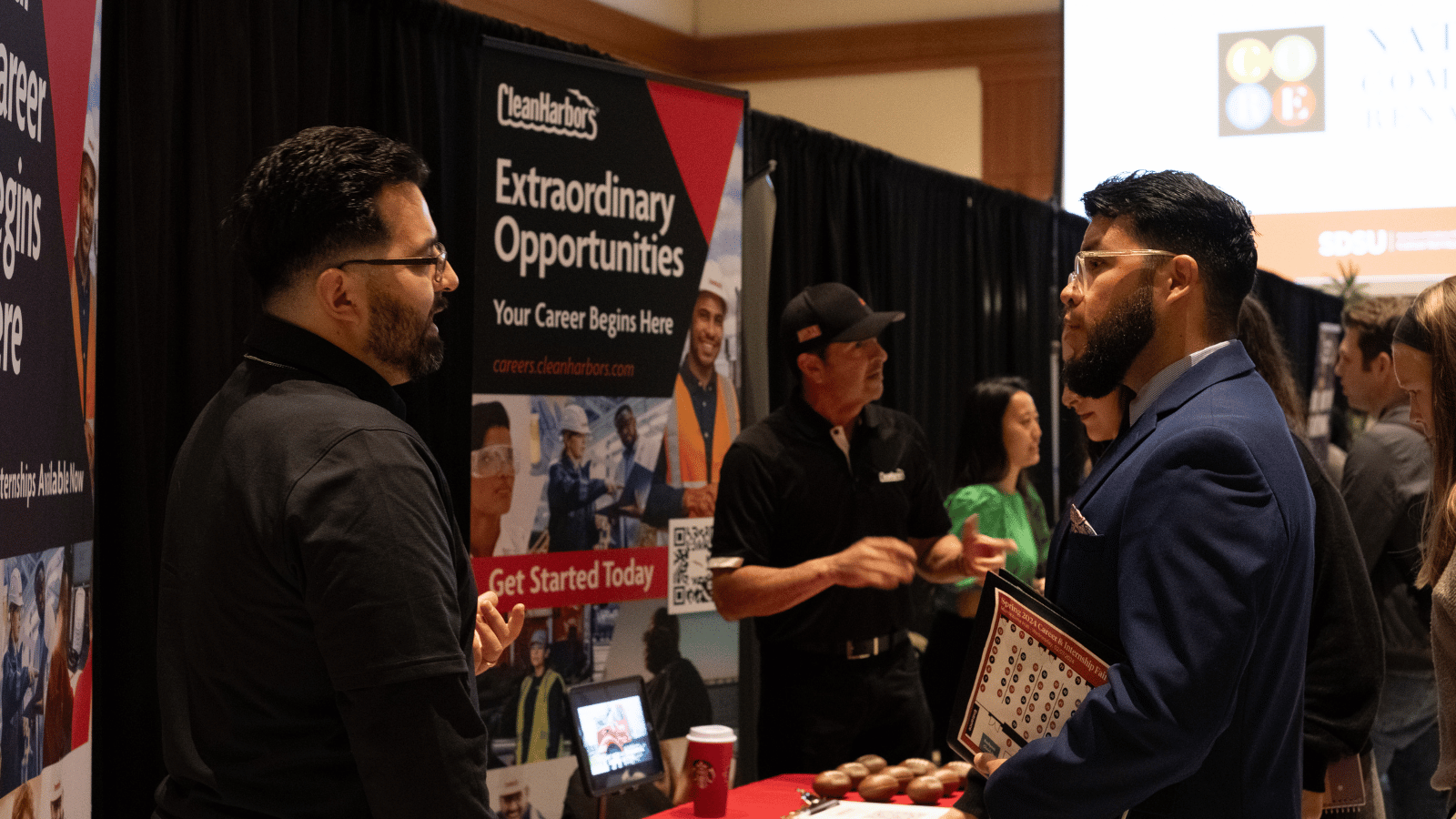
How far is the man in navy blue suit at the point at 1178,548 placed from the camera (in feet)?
3.95

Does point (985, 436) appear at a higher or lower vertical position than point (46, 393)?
lower

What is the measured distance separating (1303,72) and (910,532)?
2.99m

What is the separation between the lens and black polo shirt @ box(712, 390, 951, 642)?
2.73 meters

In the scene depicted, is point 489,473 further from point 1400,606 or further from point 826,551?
point 1400,606

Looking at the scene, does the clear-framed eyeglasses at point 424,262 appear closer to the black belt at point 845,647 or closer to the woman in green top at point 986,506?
the black belt at point 845,647

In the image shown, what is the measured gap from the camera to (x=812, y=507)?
9.18ft

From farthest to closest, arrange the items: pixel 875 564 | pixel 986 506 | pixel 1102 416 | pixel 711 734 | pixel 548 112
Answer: pixel 986 506, pixel 548 112, pixel 875 564, pixel 1102 416, pixel 711 734

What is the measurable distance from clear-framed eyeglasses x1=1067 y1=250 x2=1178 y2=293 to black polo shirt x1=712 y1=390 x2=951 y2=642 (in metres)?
1.38

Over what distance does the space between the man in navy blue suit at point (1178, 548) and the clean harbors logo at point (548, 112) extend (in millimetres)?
1797

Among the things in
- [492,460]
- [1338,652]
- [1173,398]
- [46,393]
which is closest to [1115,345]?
[1173,398]

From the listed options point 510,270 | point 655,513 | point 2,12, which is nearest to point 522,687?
point 655,513

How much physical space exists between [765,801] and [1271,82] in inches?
156

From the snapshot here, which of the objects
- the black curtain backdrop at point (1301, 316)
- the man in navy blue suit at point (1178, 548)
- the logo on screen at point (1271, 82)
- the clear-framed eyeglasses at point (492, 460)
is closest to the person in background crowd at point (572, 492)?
the clear-framed eyeglasses at point (492, 460)

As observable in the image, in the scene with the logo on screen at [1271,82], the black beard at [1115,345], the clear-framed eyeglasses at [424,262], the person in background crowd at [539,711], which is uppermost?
the logo on screen at [1271,82]
